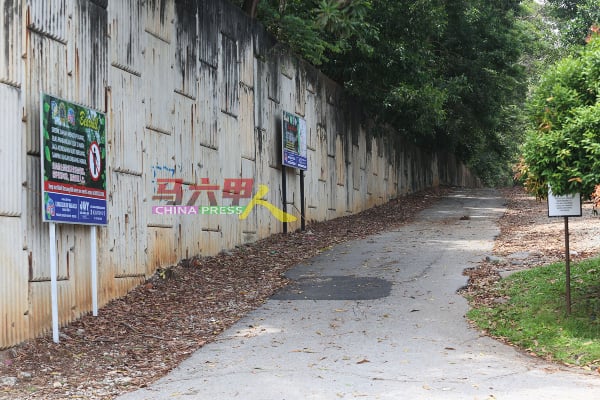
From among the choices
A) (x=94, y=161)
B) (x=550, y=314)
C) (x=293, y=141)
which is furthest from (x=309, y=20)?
(x=550, y=314)

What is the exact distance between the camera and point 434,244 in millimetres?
15258

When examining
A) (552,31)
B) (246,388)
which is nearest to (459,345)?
(246,388)

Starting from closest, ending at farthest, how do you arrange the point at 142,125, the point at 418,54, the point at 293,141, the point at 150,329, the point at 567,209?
1. the point at 567,209
2. the point at 150,329
3. the point at 142,125
4. the point at 293,141
5. the point at 418,54

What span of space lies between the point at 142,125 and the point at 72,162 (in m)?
2.49

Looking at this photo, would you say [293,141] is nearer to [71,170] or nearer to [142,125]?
[142,125]

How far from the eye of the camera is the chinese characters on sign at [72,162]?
8148mm

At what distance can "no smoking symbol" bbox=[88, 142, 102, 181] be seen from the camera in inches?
353

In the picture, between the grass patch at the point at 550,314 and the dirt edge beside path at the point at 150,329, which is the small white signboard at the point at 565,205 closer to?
the grass patch at the point at 550,314

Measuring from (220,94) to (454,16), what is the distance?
1485 centimetres

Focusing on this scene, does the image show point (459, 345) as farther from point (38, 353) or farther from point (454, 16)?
point (454, 16)

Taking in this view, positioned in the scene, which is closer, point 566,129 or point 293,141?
point 566,129

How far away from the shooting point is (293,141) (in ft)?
54.2

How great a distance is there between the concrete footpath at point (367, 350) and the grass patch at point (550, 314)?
0.31m

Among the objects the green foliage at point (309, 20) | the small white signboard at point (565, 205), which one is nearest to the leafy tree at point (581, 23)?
the green foliage at point (309, 20)
